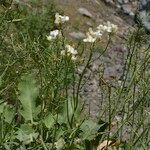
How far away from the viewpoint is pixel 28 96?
2.98 meters

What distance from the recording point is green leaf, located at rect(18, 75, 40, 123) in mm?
2922

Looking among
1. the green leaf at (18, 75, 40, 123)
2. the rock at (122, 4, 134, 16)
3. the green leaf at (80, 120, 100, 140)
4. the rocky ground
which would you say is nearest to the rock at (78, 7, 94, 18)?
the rocky ground

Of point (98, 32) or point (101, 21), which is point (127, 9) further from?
point (98, 32)

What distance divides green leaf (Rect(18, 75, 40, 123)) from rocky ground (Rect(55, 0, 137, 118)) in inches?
136

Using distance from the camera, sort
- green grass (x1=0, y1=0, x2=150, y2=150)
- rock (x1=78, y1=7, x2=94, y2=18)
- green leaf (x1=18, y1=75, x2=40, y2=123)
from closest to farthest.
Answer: green grass (x1=0, y1=0, x2=150, y2=150) → green leaf (x1=18, y1=75, x2=40, y2=123) → rock (x1=78, y1=7, x2=94, y2=18)

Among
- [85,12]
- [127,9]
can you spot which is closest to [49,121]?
[85,12]

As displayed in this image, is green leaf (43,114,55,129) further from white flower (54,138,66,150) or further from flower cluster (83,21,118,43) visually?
flower cluster (83,21,118,43)

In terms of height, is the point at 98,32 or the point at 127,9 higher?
the point at 98,32

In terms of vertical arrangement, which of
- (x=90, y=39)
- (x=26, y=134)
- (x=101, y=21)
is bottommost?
(x=101, y=21)

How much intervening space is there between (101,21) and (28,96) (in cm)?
609

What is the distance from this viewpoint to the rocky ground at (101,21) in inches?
284

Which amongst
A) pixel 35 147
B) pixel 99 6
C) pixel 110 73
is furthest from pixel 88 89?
pixel 35 147

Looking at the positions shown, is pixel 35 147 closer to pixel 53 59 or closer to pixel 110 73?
A: pixel 53 59

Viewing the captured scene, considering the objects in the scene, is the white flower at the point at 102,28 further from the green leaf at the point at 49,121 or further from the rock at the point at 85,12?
the rock at the point at 85,12
